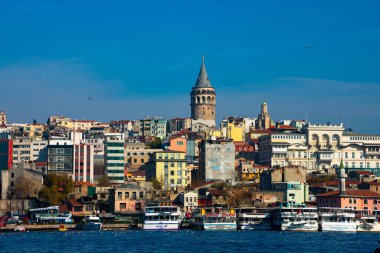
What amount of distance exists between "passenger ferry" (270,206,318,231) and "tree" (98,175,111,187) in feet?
82.1

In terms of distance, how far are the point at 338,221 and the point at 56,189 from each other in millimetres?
26579

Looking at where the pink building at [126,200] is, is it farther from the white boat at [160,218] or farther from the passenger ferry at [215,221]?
the passenger ferry at [215,221]

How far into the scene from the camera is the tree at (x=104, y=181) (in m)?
106

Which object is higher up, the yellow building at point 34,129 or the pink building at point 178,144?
the yellow building at point 34,129

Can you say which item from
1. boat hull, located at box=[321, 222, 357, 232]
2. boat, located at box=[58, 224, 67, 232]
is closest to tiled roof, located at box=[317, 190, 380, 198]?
boat hull, located at box=[321, 222, 357, 232]

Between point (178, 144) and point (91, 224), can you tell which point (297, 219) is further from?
point (178, 144)

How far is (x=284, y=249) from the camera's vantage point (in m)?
64.4

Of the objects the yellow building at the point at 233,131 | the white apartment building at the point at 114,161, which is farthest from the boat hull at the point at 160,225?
the yellow building at the point at 233,131

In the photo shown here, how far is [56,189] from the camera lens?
94.9 meters

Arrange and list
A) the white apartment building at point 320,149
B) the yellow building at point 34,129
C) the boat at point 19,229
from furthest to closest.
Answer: the yellow building at point 34,129 → the white apartment building at point 320,149 → the boat at point 19,229

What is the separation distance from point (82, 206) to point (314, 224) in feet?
71.0

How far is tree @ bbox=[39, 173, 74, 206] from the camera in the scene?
9412cm

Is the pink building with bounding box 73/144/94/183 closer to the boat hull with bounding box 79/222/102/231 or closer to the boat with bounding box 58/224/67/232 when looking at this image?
the boat with bounding box 58/224/67/232

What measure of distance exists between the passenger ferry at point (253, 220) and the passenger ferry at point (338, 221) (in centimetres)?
493
